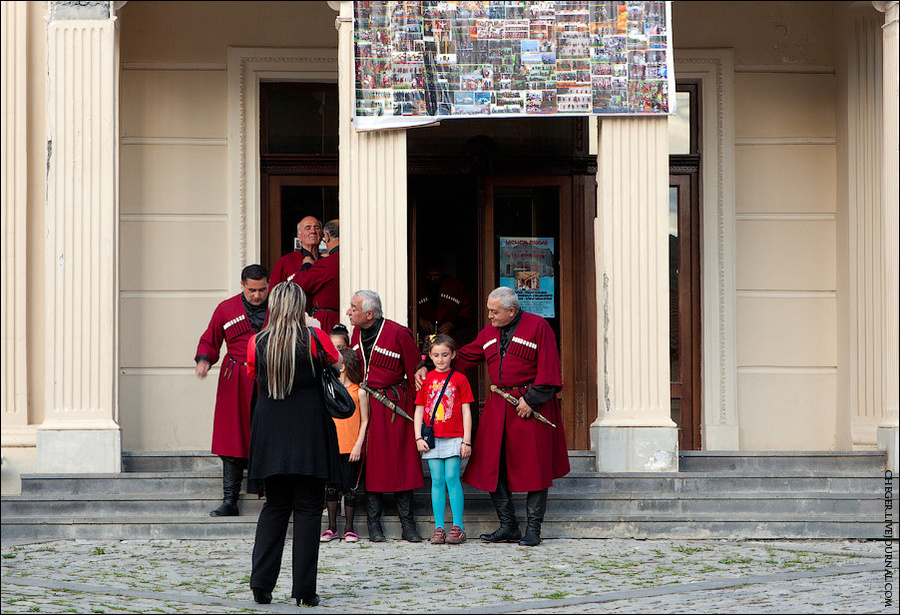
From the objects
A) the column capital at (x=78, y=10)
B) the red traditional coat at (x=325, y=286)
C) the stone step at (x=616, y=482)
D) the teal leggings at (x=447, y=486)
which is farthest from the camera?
the red traditional coat at (x=325, y=286)

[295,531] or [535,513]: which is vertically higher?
[295,531]

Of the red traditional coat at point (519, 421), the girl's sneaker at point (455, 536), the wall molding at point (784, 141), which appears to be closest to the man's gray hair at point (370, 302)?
the red traditional coat at point (519, 421)

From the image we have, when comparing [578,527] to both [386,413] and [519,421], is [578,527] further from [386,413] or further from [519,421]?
[386,413]

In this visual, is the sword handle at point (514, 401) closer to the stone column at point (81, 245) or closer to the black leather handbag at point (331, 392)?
the black leather handbag at point (331, 392)

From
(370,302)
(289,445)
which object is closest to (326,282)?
(370,302)

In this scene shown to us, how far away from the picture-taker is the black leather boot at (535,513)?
31.5 ft

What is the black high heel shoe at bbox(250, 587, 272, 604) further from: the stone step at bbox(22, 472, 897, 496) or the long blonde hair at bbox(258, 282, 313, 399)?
the stone step at bbox(22, 472, 897, 496)

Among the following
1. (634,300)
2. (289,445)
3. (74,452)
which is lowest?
(74,452)

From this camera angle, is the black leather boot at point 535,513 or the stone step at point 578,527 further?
the stone step at point 578,527

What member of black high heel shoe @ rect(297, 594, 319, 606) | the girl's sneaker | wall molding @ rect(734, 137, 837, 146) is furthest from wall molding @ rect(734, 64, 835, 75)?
black high heel shoe @ rect(297, 594, 319, 606)

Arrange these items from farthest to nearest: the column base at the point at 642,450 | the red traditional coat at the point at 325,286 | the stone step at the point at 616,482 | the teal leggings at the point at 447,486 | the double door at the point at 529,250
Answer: the double door at the point at 529,250 → the red traditional coat at the point at 325,286 → the column base at the point at 642,450 → the stone step at the point at 616,482 → the teal leggings at the point at 447,486

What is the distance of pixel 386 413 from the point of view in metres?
9.95

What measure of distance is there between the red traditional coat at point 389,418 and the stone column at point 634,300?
1668 millimetres

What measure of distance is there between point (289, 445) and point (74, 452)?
3.80 meters
